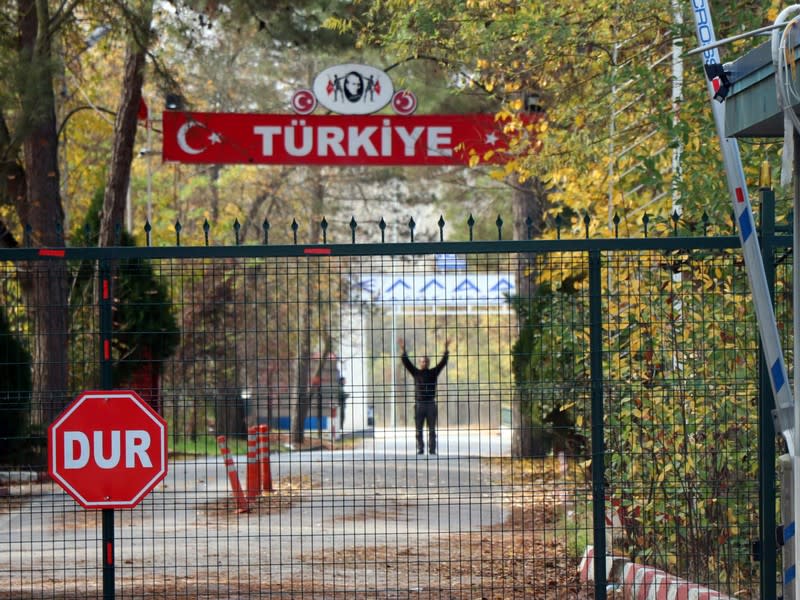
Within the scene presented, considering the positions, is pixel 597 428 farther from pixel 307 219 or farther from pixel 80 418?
pixel 307 219

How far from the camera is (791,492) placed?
6695mm

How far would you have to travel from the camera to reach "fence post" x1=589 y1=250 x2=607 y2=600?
7605mm

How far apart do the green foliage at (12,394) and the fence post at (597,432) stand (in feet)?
11.6

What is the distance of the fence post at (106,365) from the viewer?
24.7ft

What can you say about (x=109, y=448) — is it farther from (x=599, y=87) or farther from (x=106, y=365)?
(x=599, y=87)

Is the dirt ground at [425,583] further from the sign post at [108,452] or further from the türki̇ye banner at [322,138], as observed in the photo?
the türki̇ye banner at [322,138]

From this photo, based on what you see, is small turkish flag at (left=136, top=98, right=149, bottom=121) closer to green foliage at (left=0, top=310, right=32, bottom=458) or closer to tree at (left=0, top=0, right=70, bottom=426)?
tree at (left=0, top=0, right=70, bottom=426)

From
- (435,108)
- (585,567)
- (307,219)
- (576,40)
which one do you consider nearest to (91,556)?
(585,567)

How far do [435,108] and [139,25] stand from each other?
31.2ft

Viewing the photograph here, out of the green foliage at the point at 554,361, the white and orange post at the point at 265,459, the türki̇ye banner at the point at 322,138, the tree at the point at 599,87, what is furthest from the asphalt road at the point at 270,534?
the türki̇ye banner at the point at 322,138

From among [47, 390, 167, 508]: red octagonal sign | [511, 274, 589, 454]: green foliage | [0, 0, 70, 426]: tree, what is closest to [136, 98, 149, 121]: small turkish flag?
[0, 0, 70, 426]: tree

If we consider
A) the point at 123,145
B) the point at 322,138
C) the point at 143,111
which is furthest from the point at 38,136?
the point at 322,138

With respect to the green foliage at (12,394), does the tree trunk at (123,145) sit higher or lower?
higher

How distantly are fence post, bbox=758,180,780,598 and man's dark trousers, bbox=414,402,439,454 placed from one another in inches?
83.4
